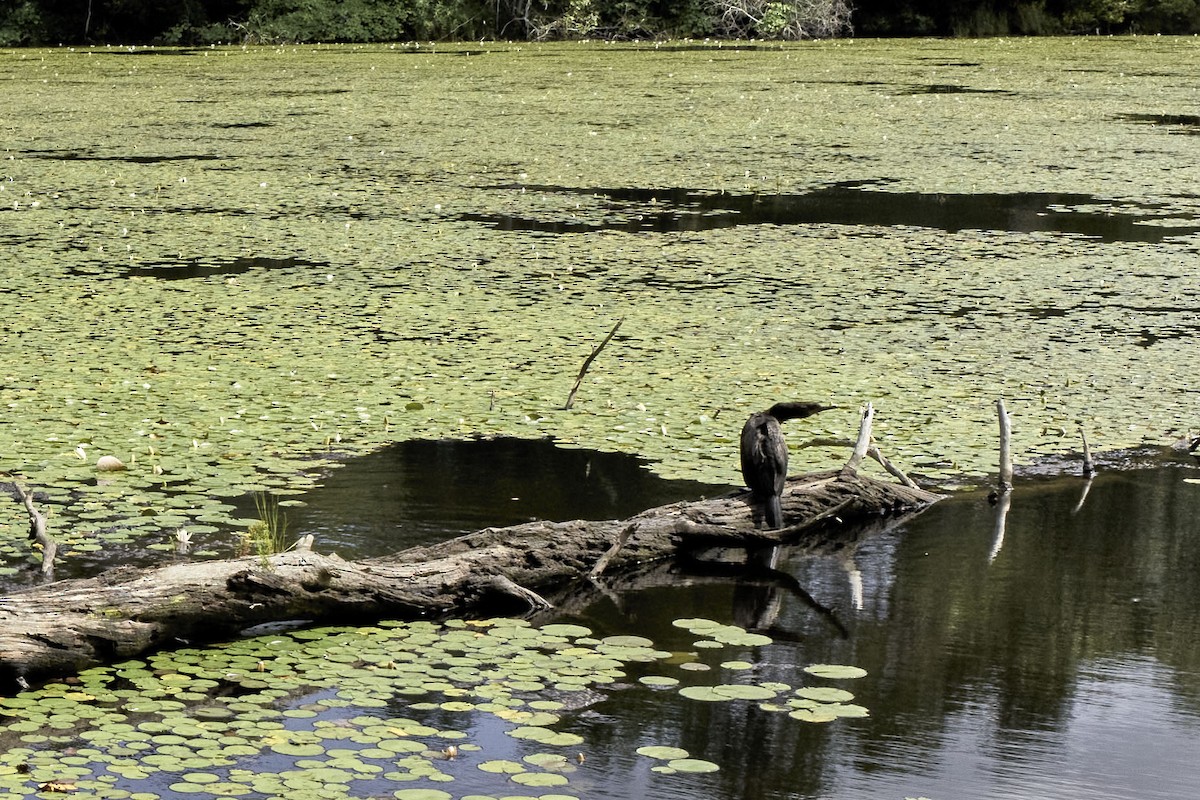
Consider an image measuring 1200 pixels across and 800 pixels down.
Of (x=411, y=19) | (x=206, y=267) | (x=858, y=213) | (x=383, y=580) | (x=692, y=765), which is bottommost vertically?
(x=692, y=765)

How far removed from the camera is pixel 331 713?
11.3ft

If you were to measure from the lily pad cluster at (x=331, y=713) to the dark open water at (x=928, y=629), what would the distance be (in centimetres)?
8

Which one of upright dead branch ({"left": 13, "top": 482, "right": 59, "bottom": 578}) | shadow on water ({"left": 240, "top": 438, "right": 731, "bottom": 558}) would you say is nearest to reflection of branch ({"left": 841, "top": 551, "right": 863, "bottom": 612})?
shadow on water ({"left": 240, "top": 438, "right": 731, "bottom": 558})

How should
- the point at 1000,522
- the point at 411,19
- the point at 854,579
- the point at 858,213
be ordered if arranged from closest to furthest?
the point at 854,579, the point at 1000,522, the point at 858,213, the point at 411,19

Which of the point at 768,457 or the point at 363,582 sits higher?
the point at 768,457

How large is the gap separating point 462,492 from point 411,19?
24.0m

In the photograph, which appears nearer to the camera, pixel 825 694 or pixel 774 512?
pixel 825 694

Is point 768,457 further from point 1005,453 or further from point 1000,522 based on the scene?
point 1005,453

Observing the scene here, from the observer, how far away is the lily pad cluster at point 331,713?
3.11m

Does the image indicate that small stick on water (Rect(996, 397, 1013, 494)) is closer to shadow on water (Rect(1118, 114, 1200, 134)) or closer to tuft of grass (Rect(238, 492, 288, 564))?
tuft of grass (Rect(238, 492, 288, 564))

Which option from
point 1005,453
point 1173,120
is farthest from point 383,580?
point 1173,120

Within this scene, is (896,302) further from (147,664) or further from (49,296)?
(147,664)

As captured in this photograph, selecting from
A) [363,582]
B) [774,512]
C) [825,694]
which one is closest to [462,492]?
[774,512]

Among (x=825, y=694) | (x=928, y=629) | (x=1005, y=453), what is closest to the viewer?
(x=825, y=694)
